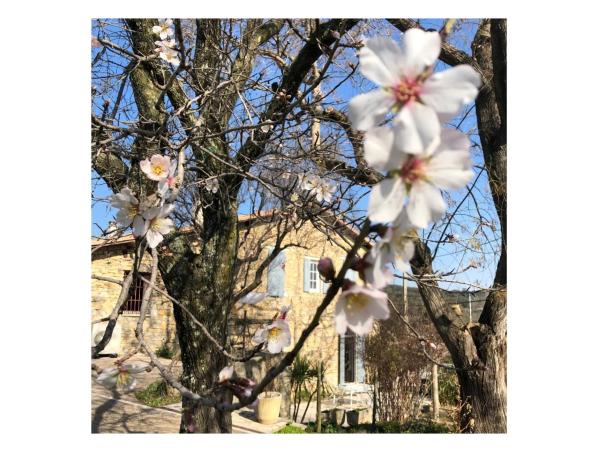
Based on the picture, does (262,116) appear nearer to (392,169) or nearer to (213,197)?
(213,197)

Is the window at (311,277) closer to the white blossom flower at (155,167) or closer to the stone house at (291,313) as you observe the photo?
the stone house at (291,313)

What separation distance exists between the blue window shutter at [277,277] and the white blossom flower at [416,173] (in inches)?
206

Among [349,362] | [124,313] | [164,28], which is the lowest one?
[349,362]

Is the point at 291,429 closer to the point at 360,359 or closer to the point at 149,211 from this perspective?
the point at 360,359

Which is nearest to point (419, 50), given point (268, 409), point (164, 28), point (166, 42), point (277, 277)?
point (166, 42)

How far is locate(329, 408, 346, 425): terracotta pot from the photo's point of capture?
15.1 feet

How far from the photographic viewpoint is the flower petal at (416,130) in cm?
40

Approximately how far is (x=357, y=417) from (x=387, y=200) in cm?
462

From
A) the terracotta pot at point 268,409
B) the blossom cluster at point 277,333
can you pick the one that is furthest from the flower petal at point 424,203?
the terracotta pot at point 268,409

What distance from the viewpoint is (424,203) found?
0.45 meters

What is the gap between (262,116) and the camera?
6.58 feet

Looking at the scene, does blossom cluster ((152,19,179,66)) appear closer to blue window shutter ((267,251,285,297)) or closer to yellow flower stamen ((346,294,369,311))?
yellow flower stamen ((346,294,369,311))
